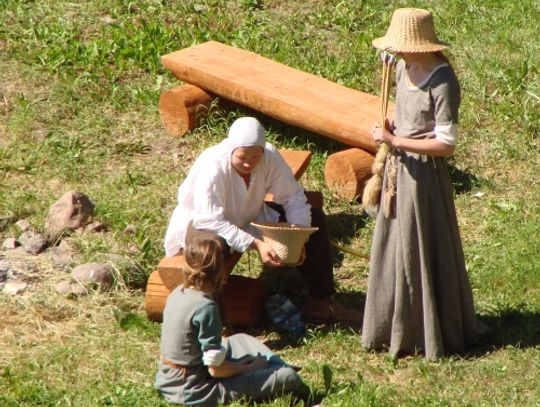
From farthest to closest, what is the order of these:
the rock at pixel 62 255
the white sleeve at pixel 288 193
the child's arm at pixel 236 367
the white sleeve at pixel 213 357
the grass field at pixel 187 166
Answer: the rock at pixel 62 255, the white sleeve at pixel 288 193, the grass field at pixel 187 166, the child's arm at pixel 236 367, the white sleeve at pixel 213 357

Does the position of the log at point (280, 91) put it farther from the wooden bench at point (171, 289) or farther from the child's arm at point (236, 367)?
the child's arm at point (236, 367)

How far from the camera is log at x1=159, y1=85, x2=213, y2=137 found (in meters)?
9.34

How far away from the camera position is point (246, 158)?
667cm

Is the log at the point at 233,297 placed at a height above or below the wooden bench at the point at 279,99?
below

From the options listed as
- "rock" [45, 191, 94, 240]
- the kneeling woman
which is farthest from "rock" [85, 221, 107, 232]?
the kneeling woman

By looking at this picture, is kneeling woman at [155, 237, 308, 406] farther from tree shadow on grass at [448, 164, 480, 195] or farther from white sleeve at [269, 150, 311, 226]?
tree shadow on grass at [448, 164, 480, 195]

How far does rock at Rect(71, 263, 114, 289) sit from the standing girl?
1.77 meters

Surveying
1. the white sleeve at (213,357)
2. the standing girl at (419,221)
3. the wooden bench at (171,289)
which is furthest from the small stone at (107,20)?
the white sleeve at (213,357)

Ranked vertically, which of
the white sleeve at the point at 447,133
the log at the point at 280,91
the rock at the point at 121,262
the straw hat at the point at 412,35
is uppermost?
the straw hat at the point at 412,35

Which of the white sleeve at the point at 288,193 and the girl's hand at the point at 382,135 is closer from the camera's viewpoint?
the girl's hand at the point at 382,135

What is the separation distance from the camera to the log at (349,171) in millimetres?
8312

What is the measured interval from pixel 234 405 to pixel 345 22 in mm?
5591

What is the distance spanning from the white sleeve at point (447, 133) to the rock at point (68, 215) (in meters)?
3.01

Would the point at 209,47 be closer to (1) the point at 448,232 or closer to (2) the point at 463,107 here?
(2) the point at 463,107
